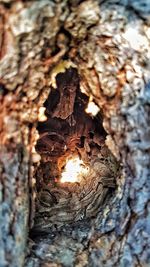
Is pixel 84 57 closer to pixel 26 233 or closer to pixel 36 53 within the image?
pixel 36 53

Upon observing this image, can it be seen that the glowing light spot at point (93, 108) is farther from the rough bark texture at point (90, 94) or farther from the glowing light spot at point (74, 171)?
the glowing light spot at point (74, 171)

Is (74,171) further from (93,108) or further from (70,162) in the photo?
(93,108)

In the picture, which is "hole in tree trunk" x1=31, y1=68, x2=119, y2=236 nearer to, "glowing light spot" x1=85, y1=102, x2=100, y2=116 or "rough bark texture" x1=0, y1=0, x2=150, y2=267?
"glowing light spot" x1=85, y1=102, x2=100, y2=116

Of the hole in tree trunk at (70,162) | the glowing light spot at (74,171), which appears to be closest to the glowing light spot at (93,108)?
the hole in tree trunk at (70,162)

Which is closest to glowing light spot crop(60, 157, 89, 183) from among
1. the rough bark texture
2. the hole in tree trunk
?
the hole in tree trunk

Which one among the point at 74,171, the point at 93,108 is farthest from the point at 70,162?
the point at 93,108
